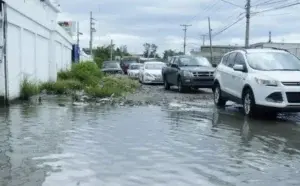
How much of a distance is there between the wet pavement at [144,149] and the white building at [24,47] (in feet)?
6.68

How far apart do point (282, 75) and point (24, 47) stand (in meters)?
8.89

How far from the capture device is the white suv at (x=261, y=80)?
1112cm

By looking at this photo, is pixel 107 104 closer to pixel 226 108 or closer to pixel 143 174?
pixel 226 108

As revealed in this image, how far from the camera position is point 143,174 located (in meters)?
6.01

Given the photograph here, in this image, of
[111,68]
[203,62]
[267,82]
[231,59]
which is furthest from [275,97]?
[111,68]

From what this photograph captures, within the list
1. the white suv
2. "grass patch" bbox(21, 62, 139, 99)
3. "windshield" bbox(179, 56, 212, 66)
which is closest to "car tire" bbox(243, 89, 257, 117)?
the white suv

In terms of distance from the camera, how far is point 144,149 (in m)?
7.55

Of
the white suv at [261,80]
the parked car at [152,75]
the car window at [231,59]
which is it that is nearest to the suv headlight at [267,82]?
the white suv at [261,80]

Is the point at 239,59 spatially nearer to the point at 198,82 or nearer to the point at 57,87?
the point at 198,82

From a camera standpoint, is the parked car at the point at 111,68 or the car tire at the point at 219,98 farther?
the parked car at the point at 111,68

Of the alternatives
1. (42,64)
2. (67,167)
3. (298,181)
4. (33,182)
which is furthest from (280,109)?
(42,64)

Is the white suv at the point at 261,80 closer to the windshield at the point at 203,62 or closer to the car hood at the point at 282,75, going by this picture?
the car hood at the point at 282,75

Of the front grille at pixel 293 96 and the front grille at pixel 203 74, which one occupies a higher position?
the front grille at pixel 203 74

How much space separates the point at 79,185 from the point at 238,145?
3.53 metres
